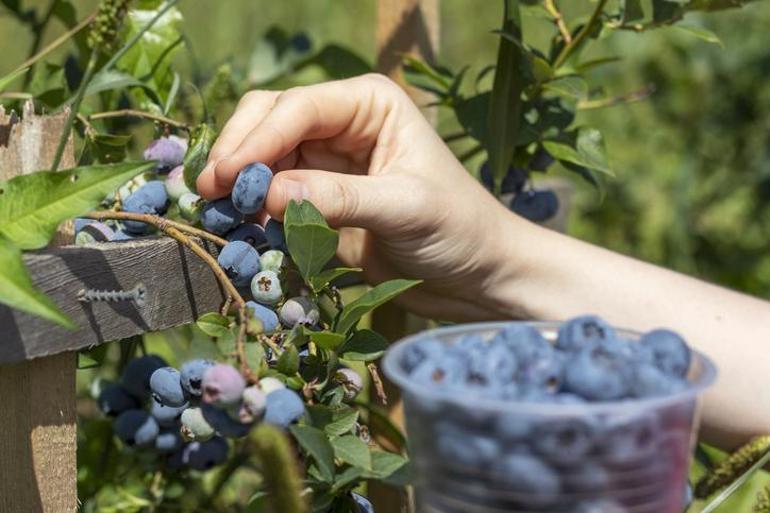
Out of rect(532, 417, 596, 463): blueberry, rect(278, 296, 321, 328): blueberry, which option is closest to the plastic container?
rect(532, 417, 596, 463): blueberry

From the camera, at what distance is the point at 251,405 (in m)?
0.68

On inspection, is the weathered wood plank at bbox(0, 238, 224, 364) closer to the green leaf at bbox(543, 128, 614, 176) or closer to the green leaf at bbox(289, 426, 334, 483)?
the green leaf at bbox(289, 426, 334, 483)

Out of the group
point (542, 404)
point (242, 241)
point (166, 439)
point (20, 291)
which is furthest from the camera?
point (166, 439)

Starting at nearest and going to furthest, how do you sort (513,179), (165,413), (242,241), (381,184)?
(242,241) < (381,184) < (165,413) < (513,179)

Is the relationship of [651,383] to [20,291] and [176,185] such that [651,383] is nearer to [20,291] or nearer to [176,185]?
[20,291]

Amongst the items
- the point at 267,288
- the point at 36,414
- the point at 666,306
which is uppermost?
the point at 267,288

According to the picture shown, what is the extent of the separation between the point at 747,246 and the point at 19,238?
2.24 metres

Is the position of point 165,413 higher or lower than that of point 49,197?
lower

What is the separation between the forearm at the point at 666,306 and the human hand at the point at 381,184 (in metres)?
0.04

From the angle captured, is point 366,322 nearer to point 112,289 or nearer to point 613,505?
point 112,289

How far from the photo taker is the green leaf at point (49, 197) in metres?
0.71

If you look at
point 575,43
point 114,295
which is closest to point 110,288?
point 114,295

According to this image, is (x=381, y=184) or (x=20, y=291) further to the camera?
(x=381, y=184)

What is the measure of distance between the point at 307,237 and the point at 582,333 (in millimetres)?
258
